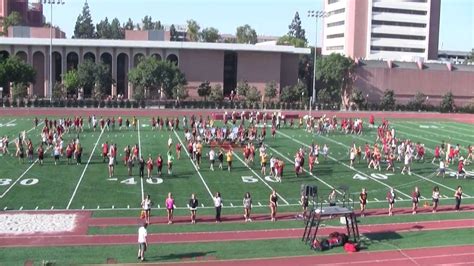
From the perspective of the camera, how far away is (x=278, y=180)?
27.5 meters

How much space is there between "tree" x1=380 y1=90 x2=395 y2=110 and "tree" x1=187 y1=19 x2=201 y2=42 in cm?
5763

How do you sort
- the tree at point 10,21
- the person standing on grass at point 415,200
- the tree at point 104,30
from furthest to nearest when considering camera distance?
the tree at point 104,30
the tree at point 10,21
the person standing on grass at point 415,200

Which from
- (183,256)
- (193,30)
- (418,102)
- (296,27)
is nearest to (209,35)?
(193,30)

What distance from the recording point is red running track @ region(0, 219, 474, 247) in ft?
57.9

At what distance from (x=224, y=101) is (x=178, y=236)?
53.7 metres

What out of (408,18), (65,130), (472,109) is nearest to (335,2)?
(408,18)

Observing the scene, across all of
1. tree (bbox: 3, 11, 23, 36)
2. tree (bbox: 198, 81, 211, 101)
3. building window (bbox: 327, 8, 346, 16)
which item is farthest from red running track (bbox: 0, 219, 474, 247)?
building window (bbox: 327, 8, 346, 16)

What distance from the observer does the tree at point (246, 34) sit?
144 m

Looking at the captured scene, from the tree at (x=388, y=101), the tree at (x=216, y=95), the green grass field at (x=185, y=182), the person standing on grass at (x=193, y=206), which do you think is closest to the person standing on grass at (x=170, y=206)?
the person standing on grass at (x=193, y=206)

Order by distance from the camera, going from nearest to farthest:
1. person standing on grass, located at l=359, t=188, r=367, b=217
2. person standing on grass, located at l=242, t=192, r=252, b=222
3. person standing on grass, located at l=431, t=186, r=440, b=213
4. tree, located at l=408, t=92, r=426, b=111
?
1. person standing on grass, located at l=242, t=192, r=252, b=222
2. person standing on grass, located at l=359, t=188, r=367, b=217
3. person standing on grass, located at l=431, t=186, r=440, b=213
4. tree, located at l=408, t=92, r=426, b=111

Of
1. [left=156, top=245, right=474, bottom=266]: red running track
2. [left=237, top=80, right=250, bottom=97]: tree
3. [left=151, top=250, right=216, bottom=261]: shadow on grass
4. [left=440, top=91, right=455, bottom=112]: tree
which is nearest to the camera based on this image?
[left=156, top=245, right=474, bottom=266]: red running track

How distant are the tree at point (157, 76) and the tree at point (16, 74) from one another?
11463 mm

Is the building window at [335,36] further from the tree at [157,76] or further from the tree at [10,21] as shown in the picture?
the tree at [10,21]

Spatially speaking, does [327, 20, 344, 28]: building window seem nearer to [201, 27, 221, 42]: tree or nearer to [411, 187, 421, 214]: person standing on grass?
[201, 27, 221, 42]: tree
